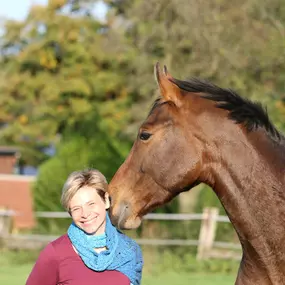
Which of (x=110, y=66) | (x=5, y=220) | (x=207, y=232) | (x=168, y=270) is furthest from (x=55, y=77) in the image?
(x=168, y=270)

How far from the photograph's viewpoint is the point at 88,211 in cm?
358

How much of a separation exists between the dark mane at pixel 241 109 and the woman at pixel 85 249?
0.90m

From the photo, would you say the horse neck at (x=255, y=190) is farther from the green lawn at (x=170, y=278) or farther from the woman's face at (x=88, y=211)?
the green lawn at (x=170, y=278)

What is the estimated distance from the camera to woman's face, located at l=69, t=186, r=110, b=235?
11.7 feet

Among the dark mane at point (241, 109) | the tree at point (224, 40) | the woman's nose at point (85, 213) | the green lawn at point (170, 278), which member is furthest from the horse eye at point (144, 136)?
the tree at point (224, 40)

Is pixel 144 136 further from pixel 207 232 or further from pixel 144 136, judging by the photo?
pixel 207 232

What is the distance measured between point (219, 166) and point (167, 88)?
53cm

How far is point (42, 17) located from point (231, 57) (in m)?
14.4

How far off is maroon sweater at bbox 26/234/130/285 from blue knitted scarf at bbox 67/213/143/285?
42mm

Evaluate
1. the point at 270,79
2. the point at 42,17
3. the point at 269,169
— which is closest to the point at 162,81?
the point at 269,169

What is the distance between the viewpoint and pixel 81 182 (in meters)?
3.62

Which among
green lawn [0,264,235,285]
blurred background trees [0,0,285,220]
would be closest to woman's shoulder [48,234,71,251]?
green lawn [0,264,235,285]

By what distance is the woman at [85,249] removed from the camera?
3553 millimetres

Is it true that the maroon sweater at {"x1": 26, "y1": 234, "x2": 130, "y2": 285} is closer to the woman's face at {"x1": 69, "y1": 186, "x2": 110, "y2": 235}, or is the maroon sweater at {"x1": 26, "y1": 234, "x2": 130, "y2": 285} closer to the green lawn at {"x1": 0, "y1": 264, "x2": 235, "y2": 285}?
the woman's face at {"x1": 69, "y1": 186, "x2": 110, "y2": 235}
